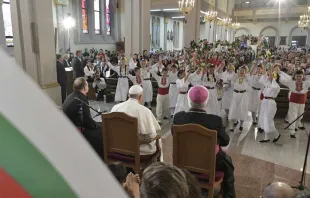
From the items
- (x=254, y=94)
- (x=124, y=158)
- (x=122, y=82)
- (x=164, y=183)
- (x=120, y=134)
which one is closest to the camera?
(x=164, y=183)

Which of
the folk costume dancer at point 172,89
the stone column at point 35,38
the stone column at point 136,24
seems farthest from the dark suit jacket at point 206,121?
the stone column at point 136,24

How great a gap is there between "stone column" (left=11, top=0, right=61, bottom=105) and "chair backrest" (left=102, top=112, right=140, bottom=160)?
12.1ft

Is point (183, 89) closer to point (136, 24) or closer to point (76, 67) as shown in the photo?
point (76, 67)

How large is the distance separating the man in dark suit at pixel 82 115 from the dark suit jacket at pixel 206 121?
4.28 feet

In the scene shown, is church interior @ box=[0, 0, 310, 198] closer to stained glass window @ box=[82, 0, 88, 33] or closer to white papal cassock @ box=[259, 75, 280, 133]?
A: white papal cassock @ box=[259, 75, 280, 133]

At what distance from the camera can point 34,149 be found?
15.0 inches

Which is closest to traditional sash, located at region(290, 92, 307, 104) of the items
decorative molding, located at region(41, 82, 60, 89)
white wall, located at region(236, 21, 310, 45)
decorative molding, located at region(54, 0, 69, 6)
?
decorative molding, located at region(41, 82, 60, 89)

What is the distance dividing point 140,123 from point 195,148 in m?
0.92

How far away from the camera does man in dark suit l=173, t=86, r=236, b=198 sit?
286 centimetres

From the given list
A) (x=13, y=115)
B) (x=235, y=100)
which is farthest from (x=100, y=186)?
(x=235, y=100)

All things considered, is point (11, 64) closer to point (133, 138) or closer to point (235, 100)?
point (133, 138)

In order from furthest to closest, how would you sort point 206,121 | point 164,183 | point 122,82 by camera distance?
point 122,82, point 206,121, point 164,183

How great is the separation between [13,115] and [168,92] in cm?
705

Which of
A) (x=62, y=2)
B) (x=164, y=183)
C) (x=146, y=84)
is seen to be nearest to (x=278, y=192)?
(x=164, y=183)
